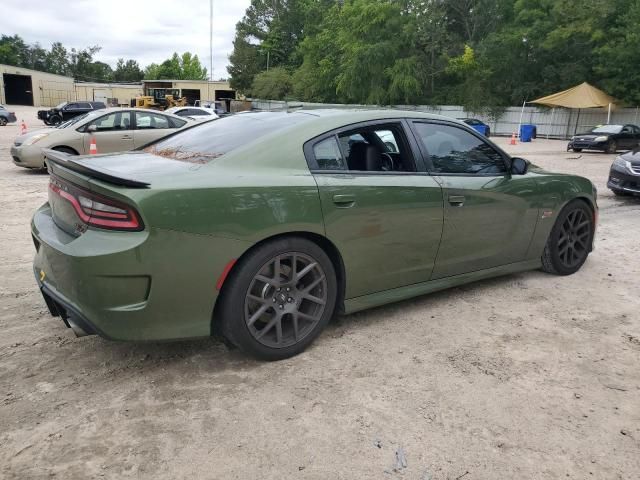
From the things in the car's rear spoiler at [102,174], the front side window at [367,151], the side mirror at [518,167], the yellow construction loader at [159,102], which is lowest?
the car's rear spoiler at [102,174]

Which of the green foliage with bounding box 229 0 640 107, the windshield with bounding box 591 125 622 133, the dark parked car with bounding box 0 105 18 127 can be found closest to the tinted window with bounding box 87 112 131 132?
the windshield with bounding box 591 125 622 133

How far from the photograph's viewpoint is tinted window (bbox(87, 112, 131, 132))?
1098cm

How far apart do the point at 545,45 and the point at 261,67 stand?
157 ft

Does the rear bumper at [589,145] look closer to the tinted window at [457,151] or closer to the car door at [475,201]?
the car door at [475,201]

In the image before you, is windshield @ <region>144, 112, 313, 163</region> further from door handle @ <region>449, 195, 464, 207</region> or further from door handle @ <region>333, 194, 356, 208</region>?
door handle @ <region>449, 195, 464, 207</region>

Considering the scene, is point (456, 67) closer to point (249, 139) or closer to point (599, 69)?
point (599, 69)

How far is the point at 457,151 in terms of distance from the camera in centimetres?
399

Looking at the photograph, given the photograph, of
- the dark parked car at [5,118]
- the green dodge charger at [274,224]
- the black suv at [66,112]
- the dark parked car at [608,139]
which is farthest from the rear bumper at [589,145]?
the dark parked car at [5,118]

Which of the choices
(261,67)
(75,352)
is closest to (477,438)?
(75,352)

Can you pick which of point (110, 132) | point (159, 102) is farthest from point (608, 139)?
point (159, 102)

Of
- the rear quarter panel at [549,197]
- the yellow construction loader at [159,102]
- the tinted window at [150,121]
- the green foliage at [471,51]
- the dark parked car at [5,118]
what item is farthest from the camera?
the yellow construction loader at [159,102]

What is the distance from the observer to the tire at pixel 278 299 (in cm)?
288

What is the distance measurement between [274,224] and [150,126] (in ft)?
31.4

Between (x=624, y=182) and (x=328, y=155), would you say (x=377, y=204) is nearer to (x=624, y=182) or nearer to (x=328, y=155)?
(x=328, y=155)
